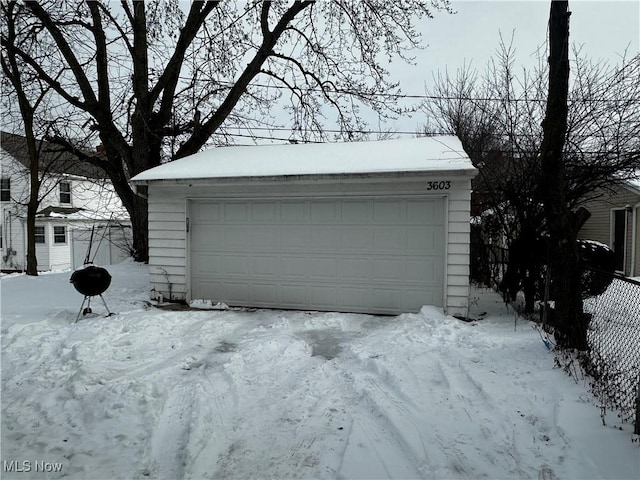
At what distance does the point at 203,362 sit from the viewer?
4.62 meters

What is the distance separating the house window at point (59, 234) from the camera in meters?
20.2

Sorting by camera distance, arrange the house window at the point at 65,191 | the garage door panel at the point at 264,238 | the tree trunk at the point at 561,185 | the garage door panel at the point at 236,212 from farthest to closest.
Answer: the house window at the point at 65,191 → the garage door panel at the point at 236,212 → the garage door panel at the point at 264,238 → the tree trunk at the point at 561,185

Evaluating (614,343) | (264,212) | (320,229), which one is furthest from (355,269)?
(614,343)

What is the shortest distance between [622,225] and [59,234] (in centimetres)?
2436

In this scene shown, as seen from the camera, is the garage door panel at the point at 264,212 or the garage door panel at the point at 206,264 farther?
the garage door panel at the point at 206,264

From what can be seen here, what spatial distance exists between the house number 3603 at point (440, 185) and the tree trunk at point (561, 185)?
180cm

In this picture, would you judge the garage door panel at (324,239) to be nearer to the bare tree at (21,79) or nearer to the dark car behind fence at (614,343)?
the dark car behind fence at (614,343)

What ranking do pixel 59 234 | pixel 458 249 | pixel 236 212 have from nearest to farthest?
1. pixel 458 249
2. pixel 236 212
3. pixel 59 234

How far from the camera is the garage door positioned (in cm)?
682

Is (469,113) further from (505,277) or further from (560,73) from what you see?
(560,73)

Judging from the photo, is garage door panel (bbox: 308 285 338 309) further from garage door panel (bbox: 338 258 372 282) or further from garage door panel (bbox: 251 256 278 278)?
garage door panel (bbox: 251 256 278 278)

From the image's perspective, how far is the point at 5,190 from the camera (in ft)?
65.2

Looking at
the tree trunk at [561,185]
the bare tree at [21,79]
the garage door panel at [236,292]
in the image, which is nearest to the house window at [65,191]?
the bare tree at [21,79]

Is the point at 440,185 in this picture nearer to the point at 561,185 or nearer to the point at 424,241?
the point at 424,241
